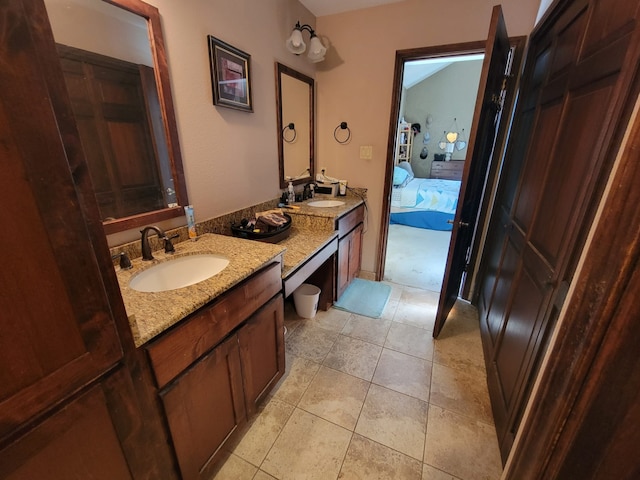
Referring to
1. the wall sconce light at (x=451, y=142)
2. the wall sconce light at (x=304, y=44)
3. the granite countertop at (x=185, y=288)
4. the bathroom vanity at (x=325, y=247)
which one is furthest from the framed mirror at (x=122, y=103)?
the wall sconce light at (x=451, y=142)

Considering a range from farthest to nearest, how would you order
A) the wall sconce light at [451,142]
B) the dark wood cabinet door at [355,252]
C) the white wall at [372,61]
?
the wall sconce light at [451,142] < the dark wood cabinet door at [355,252] < the white wall at [372,61]

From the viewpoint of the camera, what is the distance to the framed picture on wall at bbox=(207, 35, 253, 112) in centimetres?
152

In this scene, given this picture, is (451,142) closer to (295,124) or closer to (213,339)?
(295,124)

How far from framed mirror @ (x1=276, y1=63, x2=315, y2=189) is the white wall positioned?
0.16 metres

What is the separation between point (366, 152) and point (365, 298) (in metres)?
1.36

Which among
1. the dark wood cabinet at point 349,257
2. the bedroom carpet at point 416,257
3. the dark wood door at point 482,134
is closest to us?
the dark wood door at point 482,134

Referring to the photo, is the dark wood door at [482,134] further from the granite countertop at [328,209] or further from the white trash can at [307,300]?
the white trash can at [307,300]

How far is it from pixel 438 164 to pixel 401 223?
3.10 meters

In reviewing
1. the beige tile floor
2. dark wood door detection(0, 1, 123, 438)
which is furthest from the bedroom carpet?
dark wood door detection(0, 1, 123, 438)

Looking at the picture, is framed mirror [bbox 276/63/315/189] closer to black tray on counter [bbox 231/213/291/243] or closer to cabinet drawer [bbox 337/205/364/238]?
cabinet drawer [bbox 337/205/364/238]

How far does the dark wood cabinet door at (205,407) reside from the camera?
925 mm

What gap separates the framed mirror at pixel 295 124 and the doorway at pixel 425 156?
753 millimetres

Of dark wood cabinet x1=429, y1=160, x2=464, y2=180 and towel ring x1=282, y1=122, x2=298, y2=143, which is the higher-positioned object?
towel ring x1=282, y1=122, x2=298, y2=143

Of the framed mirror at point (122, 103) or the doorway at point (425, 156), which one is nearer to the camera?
the framed mirror at point (122, 103)
